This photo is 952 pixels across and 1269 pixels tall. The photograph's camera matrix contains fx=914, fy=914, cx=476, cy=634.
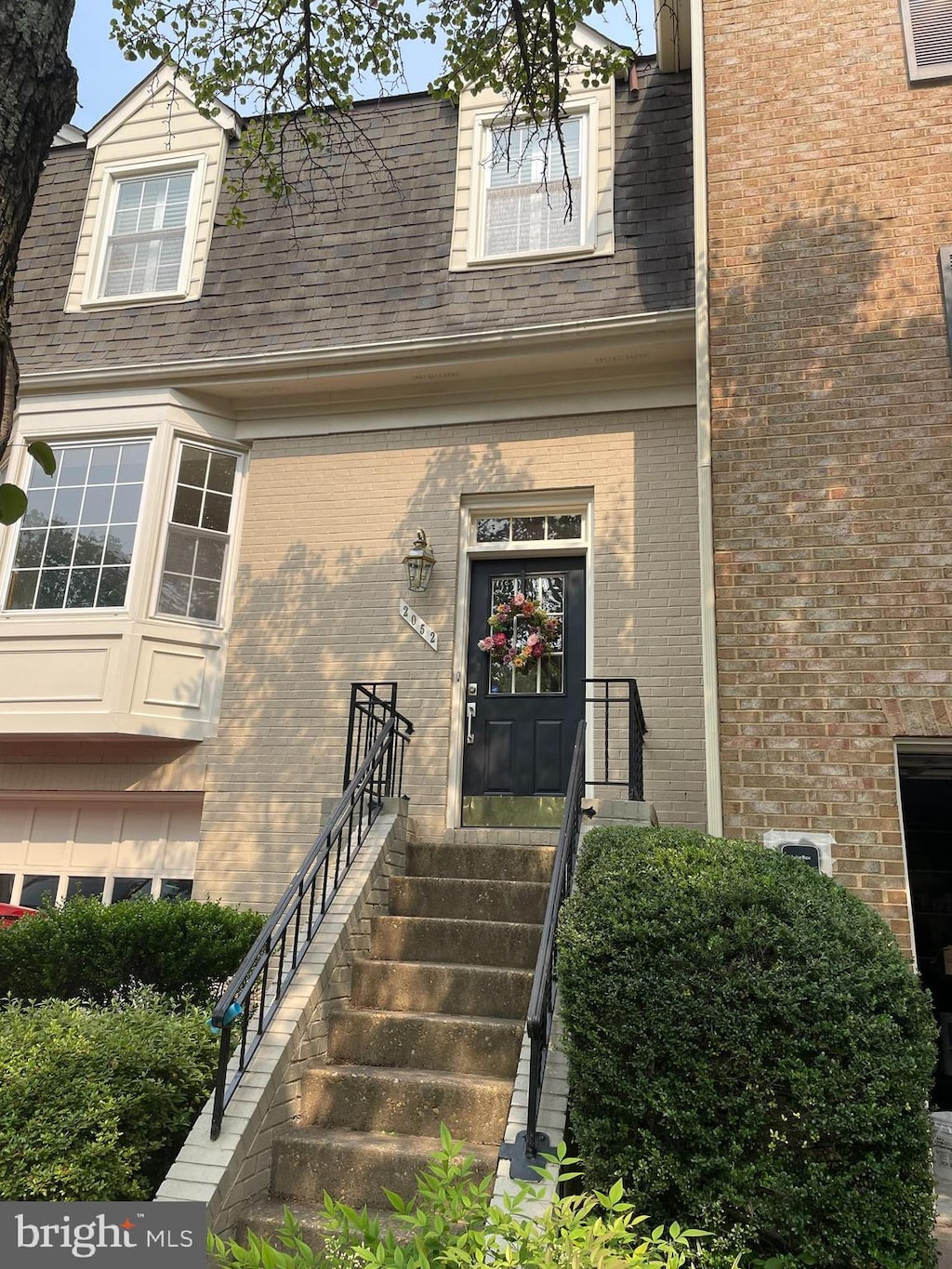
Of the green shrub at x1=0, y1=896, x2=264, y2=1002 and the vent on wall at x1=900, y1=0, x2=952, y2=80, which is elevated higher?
the vent on wall at x1=900, y1=0, x2=952, y2=80

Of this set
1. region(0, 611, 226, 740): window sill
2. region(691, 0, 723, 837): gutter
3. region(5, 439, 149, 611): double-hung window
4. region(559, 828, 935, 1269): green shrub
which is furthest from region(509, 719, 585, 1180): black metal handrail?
region(5, 439, 149, 611): double-hung window

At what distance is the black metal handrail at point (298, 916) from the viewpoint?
3.91 metres

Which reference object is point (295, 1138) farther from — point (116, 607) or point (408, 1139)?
point (116, 607)

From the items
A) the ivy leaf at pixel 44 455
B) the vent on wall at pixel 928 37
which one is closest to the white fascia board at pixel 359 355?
the vent on wall at pixel 928 37

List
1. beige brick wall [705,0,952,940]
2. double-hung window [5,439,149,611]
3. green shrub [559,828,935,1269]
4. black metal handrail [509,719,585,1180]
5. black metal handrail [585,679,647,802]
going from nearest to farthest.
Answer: green shrub [559,828,935,1269] → black metal handrail [509,719,585,1180] → beige brick wall [705,0,952,940] → black metal handrail [585,679,647,802] → double-hung window [5,439,149,611]

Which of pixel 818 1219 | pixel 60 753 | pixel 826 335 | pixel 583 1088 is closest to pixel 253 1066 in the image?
pixel 583 1088

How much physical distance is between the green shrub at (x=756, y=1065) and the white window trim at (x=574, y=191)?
6037mm

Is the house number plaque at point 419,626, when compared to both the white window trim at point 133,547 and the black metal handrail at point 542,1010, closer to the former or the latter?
the white window trim at point 133,547

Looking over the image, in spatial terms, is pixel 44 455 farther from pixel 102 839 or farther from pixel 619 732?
pixel 102 839

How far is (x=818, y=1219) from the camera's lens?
A: 298 centimetres

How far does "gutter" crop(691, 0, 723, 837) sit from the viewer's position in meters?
5.36

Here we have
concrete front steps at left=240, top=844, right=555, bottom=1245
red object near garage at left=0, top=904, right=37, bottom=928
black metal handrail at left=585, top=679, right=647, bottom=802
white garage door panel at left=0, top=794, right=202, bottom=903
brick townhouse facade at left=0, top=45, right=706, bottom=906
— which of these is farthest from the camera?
white garage door panel at left=0, top=794, right=202, bottom=903

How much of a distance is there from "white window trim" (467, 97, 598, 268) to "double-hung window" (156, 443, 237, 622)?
2973 mm

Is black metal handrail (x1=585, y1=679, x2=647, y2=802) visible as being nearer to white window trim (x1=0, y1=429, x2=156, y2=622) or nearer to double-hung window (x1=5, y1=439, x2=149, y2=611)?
white window trim (x1=0, y1=429, x2=156, y2=622)
